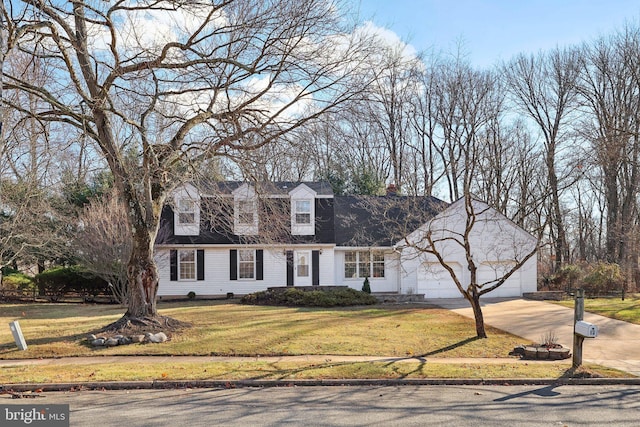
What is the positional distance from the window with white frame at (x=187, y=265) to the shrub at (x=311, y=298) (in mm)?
4925

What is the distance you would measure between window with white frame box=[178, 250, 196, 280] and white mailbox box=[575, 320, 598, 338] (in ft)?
74.6

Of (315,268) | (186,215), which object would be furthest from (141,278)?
(315,268)

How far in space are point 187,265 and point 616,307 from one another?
70.6 ft

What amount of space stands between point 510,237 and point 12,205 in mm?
24939

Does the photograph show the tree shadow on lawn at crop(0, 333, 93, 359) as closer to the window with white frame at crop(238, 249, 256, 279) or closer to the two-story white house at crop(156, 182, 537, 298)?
the two-story white house at crop(156, 182, 537, 298)

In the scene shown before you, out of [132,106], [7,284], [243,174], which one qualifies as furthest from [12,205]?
[243,174]

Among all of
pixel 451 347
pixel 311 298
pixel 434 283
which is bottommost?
pixel 451 347

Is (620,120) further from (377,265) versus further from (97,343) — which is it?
(97,343)

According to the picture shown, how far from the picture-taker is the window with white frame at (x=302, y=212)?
31.0m

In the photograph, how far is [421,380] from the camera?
10.8m

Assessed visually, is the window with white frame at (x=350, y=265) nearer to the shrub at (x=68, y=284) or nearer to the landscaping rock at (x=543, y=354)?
the shrub at (x=68, y=284)

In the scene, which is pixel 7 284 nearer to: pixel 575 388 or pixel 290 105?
pixel 290 105

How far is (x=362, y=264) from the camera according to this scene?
31.8 m

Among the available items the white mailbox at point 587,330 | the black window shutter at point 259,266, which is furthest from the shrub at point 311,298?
the white mailbox at point 587,330
